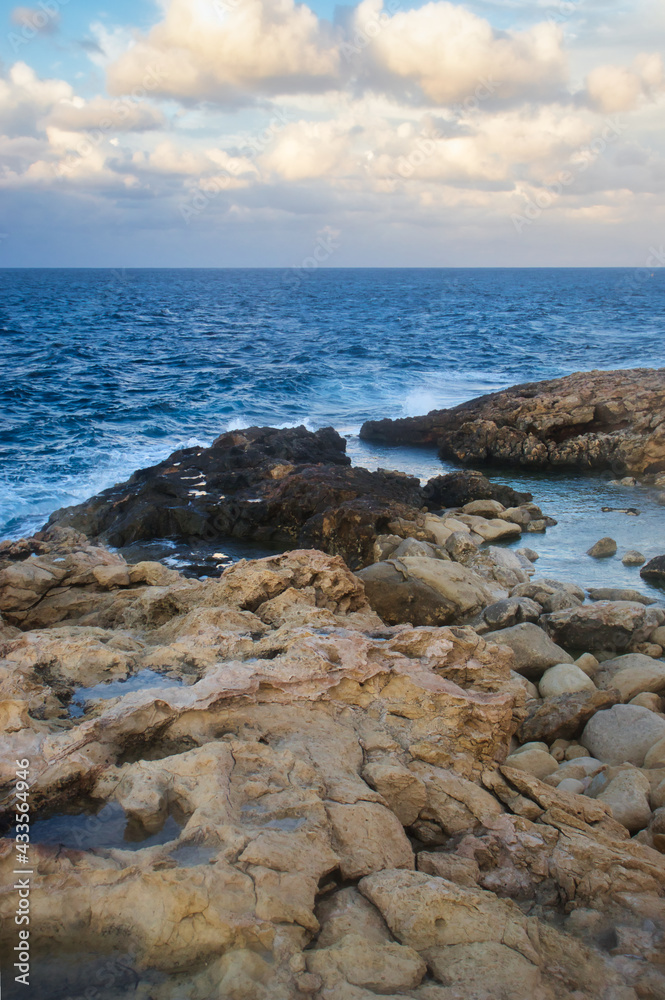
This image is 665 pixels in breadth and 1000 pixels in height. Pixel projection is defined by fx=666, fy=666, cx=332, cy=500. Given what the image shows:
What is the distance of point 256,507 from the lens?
11.1 m

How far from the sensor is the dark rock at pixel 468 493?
13.5m

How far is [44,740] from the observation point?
10.9ft

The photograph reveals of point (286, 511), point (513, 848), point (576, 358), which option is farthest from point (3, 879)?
point (576, 358)

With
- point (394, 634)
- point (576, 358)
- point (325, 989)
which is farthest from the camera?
point (576, 358)

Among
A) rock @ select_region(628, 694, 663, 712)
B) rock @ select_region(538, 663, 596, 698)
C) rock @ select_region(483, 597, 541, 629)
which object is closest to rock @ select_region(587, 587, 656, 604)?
rock @ select_region(483, 597, 541, 629)

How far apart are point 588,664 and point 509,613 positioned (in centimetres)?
101

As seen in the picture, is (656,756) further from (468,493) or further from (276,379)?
(276,379)

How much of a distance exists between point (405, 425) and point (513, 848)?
16881mm

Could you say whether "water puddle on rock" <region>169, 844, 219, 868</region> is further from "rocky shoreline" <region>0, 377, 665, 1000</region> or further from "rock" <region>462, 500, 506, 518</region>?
"rock" <region>462, 500, 506, 518</region>

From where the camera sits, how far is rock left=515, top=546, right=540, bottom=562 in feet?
34.6

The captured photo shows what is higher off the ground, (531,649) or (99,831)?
(99,831)

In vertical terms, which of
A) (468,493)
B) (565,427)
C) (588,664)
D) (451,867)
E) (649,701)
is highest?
(565,427)

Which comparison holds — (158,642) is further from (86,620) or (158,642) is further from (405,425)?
(405,425)

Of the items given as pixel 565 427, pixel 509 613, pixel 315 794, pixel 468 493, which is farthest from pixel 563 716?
pixel 565 427
